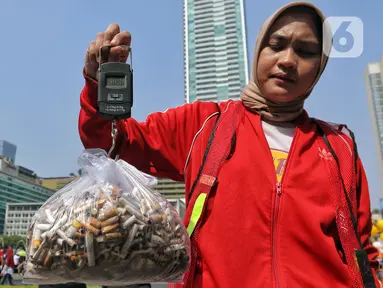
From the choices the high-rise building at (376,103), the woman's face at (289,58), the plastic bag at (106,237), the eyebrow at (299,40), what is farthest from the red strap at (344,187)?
the high-rise building at (376,103)

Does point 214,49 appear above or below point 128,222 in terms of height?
above

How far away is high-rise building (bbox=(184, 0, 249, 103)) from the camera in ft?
282

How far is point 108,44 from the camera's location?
1.29m

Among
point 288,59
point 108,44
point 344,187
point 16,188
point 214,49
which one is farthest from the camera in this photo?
point 16,188

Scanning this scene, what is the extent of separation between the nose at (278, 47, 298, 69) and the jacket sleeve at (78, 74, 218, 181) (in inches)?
14.1

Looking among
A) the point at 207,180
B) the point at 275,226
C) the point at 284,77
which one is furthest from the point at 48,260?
the point at 284,77

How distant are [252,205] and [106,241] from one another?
Result: 24.6 inches

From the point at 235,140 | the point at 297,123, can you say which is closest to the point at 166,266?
the point at 235,140

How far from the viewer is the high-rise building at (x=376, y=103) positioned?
57.6m

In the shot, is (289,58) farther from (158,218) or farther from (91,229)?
(91,229)

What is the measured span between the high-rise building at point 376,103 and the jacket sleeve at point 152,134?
205 feet

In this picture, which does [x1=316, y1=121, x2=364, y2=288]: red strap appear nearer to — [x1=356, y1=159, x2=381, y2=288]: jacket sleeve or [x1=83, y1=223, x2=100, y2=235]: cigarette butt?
[x1=356, y1=159, x2=381, y2=288]: jacket sleeve

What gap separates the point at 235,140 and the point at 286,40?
0.54 m

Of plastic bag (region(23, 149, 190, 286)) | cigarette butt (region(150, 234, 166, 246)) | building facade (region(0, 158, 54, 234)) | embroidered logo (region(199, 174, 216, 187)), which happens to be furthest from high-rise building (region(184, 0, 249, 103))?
cigarette butt (region(150, 234, 166, 246))
